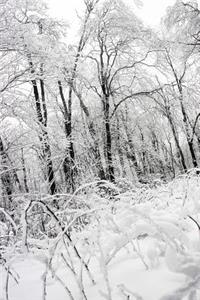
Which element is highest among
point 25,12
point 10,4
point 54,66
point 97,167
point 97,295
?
point 25,12

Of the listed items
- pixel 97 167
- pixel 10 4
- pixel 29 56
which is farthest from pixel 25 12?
pixel 97 167

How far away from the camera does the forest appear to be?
1.24 metres

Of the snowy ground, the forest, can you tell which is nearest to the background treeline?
the forest

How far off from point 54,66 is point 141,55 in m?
6.78

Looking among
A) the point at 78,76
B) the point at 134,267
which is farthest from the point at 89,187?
the point at 78,76

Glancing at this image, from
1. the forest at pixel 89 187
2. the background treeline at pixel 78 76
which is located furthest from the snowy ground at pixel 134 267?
the background treeline at pixel 78 76

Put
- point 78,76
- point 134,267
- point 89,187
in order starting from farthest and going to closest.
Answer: point 78,76 → point 89,187 → point 134,267

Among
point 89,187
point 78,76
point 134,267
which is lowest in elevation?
point 134,267

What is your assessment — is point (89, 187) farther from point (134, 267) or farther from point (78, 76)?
point (78, 76)

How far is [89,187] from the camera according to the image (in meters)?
6.09

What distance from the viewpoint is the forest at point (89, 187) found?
1.24 m

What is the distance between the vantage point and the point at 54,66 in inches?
326

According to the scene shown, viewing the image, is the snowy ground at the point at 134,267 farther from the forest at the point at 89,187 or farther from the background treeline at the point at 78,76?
the background treeline at the point at 78,76

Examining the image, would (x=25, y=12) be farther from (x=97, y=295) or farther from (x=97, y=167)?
(x=97, y=295)
